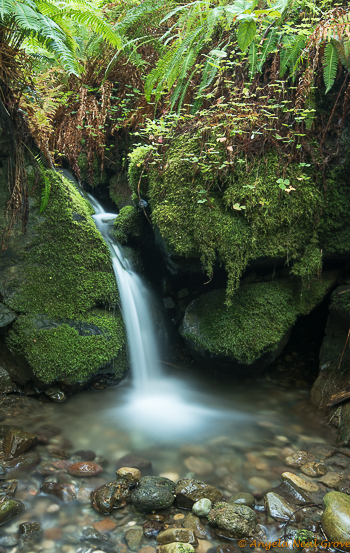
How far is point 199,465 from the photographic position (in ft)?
8.48

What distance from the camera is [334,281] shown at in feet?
12.3

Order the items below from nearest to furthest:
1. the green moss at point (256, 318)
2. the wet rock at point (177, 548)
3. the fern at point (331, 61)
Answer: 1. the wet rock at point (177, 548)
2. the fern at point (331, 61)
3. the green moss at point (256, 318)

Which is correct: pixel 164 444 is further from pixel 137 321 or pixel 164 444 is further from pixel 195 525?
pixel 137 321

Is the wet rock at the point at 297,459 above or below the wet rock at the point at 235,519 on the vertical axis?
above

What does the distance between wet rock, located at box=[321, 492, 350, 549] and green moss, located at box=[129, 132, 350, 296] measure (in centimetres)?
199

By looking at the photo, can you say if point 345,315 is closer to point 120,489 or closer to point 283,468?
point 283,468

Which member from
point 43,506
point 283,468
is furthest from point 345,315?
point 43,506

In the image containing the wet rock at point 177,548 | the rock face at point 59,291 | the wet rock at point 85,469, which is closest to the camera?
the wet rock at point 177,548

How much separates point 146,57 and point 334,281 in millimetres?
4845

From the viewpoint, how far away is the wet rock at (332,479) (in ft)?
7.68

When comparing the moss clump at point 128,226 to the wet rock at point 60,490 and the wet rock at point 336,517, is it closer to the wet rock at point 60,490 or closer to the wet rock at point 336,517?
the wet rock at point 60,490

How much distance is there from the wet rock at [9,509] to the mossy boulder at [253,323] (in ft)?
7.64

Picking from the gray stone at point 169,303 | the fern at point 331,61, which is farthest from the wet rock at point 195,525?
the fern at point 331,61

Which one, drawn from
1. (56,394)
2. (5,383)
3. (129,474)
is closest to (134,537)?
(129,474)
